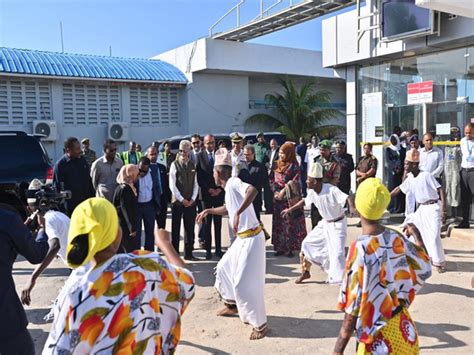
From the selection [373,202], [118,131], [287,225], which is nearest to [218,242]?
[287,225]

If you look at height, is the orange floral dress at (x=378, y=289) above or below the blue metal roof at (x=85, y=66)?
below

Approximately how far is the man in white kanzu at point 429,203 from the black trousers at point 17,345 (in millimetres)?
4755

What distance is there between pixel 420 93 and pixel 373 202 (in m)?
8.15

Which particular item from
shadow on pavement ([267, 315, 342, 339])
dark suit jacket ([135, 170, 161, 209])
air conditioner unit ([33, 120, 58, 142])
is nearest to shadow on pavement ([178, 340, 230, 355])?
shadow on pavement ([267, 315, 342, 339])

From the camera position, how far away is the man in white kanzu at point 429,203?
6.13 m

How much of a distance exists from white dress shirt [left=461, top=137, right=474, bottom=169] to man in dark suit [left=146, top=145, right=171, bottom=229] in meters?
5.33

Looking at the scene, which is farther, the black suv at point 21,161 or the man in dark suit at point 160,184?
the black suv at point 21,161

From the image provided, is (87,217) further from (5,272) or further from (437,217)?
(437,217)

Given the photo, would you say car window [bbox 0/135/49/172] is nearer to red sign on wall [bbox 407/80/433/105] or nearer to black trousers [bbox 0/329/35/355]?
black trousers [bbox 0/329/35/355]

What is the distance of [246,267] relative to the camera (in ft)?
14.0

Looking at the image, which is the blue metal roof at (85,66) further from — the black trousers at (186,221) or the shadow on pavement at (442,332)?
the shadow on pavement at (442,332)

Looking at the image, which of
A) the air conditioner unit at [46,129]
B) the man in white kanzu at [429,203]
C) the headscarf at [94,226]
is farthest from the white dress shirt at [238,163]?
the air conditioner unit at [46,129]

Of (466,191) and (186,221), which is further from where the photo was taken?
(466,191)

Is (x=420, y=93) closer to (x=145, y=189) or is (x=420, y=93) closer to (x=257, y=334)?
(x=145, y=189)
